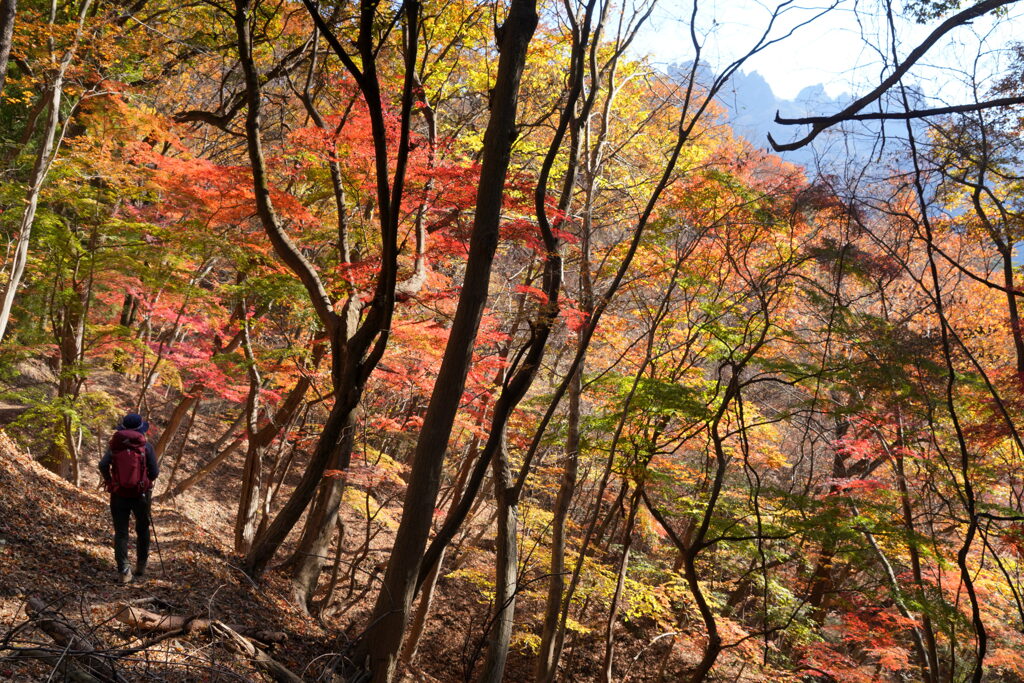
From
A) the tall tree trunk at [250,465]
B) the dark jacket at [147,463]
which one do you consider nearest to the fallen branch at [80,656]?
the dark jacket at [147,463]

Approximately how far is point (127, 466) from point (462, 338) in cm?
325

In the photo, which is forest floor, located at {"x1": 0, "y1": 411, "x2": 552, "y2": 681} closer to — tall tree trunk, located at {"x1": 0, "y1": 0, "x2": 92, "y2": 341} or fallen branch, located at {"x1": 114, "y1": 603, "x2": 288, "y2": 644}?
fallen branch, located at {"x1": 114, "y1": 603, "x2": 288, "y2": 644}

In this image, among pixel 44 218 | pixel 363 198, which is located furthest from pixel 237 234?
pixel 44 218

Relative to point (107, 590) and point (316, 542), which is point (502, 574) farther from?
point (316, 542)

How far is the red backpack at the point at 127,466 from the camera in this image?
16.3 ft

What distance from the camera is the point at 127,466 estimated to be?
195 inches

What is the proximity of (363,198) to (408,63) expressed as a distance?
5284mm

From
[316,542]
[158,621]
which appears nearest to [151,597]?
[158,621]

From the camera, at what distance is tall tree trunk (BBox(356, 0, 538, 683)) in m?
3.44

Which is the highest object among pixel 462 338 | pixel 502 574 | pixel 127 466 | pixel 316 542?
pixel 462 338

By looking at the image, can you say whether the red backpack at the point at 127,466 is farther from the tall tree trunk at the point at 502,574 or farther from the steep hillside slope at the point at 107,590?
the tall tree trunk at the point at 502,574

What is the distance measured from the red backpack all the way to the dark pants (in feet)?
0.26

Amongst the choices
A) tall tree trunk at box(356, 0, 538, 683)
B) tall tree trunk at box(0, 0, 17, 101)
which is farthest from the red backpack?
tall tree trunk at box(0, 0, 17, 101)

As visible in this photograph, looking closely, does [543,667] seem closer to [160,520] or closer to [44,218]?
[160,520]
